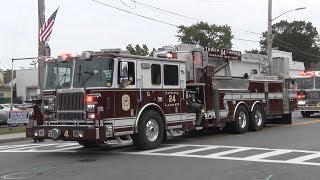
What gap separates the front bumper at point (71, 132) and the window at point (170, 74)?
2979 millimetres

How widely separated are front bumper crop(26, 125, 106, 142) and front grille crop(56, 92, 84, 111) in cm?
50

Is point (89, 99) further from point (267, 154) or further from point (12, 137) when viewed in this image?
point (12, 137)

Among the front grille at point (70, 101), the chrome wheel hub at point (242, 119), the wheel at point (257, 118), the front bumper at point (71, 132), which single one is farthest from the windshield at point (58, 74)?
the wheel at point (257, 118)

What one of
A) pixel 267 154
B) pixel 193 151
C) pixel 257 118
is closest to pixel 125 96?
pixel 193 151

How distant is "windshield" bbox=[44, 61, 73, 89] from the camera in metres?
13.2

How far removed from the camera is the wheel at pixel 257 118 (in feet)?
61.7

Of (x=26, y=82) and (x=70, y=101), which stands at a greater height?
(x=26, y=82)

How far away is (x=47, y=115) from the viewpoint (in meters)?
13.4

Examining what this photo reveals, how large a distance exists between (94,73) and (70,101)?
99 centimetres

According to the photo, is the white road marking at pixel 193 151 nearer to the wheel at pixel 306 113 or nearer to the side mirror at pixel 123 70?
the side mirror at pixel 123 70

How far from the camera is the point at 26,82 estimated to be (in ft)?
228

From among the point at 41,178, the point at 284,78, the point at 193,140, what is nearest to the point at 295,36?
the point at 284,78

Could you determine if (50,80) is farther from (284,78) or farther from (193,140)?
(284,78)

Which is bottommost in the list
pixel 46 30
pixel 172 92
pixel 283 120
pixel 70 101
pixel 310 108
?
pixel 283 120
